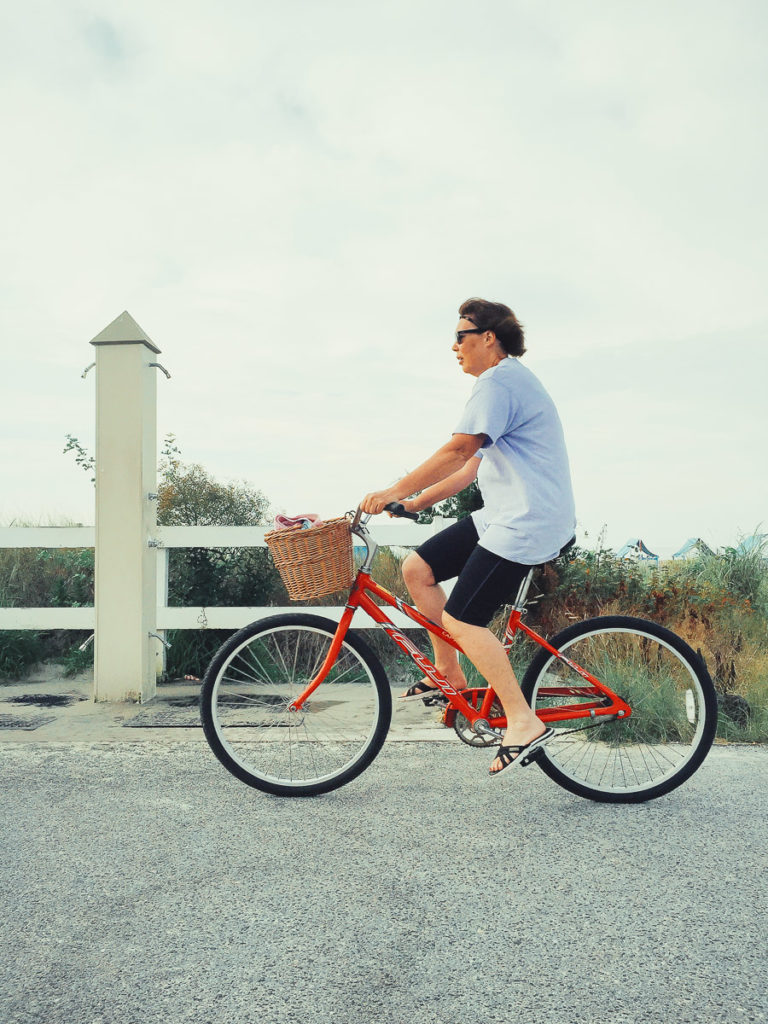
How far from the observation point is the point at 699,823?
373cm

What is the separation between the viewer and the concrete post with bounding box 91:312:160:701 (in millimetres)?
6297

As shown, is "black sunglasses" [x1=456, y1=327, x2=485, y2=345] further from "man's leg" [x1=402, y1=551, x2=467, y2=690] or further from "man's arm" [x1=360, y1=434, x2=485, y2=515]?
"man's leg" [x1=402, y1=551, x2=467, y2=690]

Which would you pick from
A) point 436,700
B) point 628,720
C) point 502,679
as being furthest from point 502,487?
point 628,720

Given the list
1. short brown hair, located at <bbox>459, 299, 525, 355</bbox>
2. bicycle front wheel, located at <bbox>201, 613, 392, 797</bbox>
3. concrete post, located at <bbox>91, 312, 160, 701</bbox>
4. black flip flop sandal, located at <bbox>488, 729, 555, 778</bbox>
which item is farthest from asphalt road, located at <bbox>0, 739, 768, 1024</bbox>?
short brown hair, located at <bbox>459, 299, 525, 355</bbox>

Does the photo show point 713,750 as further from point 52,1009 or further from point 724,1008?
point 52,1009

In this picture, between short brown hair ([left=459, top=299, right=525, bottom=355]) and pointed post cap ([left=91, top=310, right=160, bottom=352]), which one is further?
pointed post cap ([left=91, top=310, right=160, bottom=352])

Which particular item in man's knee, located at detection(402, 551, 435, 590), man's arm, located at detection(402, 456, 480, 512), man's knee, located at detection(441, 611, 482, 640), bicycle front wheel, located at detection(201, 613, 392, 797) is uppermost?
man's arm, located at detection(402, 456, 480, 512)

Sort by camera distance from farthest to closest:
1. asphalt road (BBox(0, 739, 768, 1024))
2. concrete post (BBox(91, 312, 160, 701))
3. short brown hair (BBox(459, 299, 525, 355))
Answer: concrete post (BBox(91, 312, 160, 701))
short brown hair (BBox(459, 299, 525, 355))
asphalt road (BBox(0, 739, 768, 1024))

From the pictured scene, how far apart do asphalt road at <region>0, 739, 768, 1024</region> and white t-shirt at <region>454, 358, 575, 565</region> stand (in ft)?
3.84

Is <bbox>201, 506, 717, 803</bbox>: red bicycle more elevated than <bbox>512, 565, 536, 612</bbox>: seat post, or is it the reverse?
<bbox>512, 565, 536, 612</bbox>: seat post

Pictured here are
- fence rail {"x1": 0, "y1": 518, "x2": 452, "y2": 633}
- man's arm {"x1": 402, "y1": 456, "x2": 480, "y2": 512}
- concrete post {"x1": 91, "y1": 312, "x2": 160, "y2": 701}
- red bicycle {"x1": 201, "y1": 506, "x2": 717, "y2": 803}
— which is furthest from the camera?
fence rail {"x1": 0, "y1": 518, "x2": 452, "y2": 633}

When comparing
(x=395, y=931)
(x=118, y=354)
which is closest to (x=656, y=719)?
(x=395, y=931)

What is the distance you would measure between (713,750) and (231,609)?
359 cm

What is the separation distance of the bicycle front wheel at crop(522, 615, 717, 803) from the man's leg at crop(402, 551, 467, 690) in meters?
0.33
